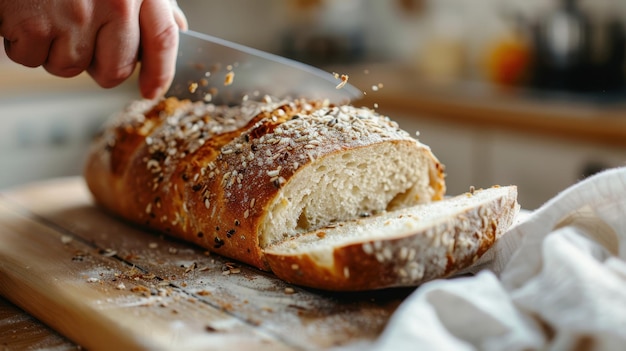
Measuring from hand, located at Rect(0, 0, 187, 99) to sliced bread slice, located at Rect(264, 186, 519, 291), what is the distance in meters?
0.63

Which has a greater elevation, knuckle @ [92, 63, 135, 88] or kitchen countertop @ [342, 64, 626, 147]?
knuckle @ [92, 63, 135, 88]

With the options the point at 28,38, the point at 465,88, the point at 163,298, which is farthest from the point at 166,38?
the point at 465,88

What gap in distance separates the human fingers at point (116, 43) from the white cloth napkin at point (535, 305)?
98 centimetres

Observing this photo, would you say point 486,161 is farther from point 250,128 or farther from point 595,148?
point 250,128

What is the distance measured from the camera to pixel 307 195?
1.63m

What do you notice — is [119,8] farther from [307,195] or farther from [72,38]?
[307,195]

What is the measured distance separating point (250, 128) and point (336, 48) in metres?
3.43

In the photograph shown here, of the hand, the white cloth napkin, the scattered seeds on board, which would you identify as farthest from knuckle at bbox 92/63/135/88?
the white cloth napkin

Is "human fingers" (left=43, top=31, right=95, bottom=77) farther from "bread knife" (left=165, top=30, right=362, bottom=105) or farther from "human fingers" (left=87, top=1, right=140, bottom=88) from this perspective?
"bread knife" (left=165, top=30, right=362, bottom=105)

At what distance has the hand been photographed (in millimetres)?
1653

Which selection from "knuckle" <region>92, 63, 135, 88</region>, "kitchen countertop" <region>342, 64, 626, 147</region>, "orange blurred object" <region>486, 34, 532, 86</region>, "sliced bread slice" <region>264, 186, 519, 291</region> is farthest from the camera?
"orange blurred object" <region>486, 34, 532, 86</region>

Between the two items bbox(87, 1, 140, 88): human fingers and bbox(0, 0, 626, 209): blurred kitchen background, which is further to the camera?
bbox(0, 0, 626, 209): blurred kitchen background

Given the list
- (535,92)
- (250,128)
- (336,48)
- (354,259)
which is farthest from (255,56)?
(336,48)

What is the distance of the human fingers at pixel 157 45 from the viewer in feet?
5.81
